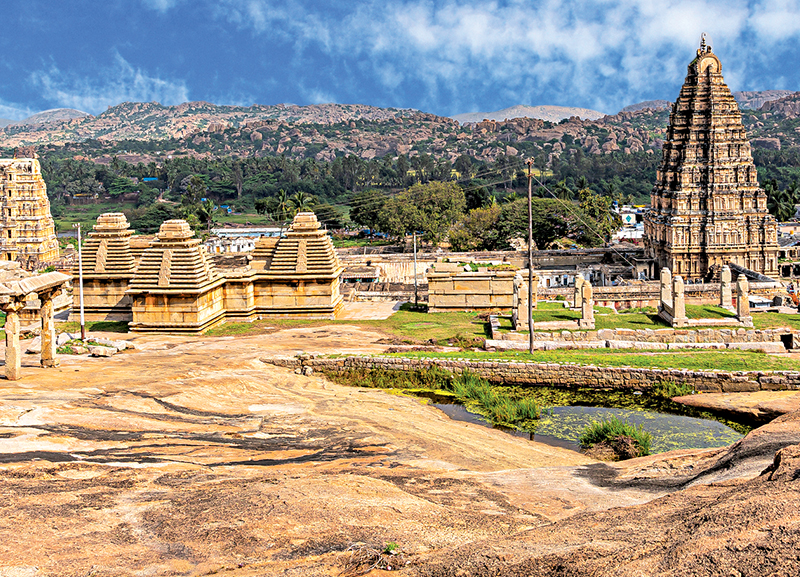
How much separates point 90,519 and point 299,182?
145341mm

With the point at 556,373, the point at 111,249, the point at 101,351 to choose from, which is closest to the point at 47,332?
the point at 101,351

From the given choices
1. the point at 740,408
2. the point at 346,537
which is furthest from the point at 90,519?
the point at 740,408

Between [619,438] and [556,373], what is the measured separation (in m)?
5.57

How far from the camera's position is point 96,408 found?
1526 centimetres

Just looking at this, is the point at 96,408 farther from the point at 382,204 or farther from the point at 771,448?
the point at 382,204

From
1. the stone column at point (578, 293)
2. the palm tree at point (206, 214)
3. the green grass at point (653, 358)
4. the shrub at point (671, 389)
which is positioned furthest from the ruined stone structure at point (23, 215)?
the shrub at point (671, 389)

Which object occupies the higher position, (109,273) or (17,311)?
(109,273)

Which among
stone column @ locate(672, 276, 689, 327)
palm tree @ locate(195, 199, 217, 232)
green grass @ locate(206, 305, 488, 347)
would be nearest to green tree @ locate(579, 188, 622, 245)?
stone column @ locate(672, 276, 689, 327)

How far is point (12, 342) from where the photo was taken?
17391 millimetres

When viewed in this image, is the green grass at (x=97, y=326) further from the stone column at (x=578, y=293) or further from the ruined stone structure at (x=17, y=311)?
the stone column at (x=578, y=293)

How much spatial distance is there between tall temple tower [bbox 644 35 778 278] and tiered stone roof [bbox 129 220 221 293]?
41085 mm

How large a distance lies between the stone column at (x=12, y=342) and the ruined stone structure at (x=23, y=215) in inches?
2064

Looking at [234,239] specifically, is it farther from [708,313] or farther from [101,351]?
[101,351]

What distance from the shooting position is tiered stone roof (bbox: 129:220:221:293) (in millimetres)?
26359
